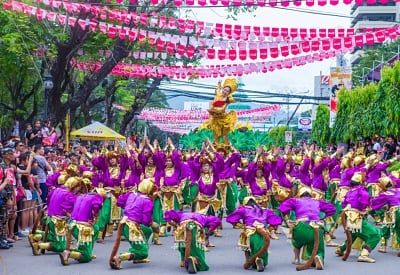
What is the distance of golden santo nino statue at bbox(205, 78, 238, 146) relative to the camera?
23562 millimetres

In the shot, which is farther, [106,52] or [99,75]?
[106,52]

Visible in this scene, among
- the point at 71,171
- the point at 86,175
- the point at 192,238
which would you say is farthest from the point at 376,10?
the point at 192,238

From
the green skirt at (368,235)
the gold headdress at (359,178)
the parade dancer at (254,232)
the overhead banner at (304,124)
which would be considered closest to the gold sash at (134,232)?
the parade dancer at (254,232)

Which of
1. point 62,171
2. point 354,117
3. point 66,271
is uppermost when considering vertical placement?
point 354,117

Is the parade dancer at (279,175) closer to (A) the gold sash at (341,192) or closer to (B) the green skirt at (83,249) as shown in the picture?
(A) the gold sash at (341,192)

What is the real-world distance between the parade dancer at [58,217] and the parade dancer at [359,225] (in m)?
4.52

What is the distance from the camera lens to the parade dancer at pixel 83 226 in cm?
1220

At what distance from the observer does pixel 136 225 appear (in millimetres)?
11953

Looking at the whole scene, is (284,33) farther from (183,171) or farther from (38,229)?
(38,229)

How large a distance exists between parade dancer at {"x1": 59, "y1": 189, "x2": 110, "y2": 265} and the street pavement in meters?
0.16

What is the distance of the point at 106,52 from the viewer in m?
27.4

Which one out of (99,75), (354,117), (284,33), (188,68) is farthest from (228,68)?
(354,117)

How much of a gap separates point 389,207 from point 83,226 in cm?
541

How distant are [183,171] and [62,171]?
3.45 m
